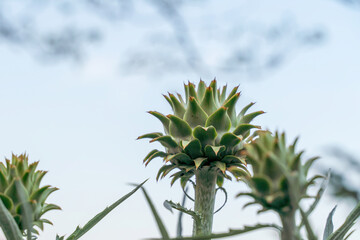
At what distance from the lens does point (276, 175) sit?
2.21 feet

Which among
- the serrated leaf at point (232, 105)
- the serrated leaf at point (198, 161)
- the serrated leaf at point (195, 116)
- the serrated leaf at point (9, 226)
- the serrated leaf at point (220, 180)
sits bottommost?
→ the serrated leaf at point (9, 226)

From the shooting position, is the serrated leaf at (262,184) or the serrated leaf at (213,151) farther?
the serrated leaf at (213,151)

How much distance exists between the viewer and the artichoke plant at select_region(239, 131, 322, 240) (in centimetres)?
67

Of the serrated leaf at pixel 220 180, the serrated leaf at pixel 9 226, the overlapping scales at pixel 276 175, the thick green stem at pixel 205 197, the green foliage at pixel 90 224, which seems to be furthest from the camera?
the serrated leaf at pixel 220 180

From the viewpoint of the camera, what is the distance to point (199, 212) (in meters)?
1.25

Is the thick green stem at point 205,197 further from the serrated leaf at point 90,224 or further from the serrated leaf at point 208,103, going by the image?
the serrated leaf at point 90,224

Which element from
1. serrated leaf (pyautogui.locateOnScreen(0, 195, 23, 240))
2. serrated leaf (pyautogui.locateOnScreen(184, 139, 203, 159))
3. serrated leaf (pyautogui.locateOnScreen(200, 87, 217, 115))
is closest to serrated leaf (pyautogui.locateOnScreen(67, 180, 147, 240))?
serrated leaf (pyautogui.locateOnScreen(0, 195, 23, 240))

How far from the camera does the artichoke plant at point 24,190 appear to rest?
0.96 metres

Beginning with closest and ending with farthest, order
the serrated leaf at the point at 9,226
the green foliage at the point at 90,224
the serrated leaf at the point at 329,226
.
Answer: the serrated leaf at the point at 9,226 < the green foliage at the point at 90,224 < the serrated leaf at the point at 329,226

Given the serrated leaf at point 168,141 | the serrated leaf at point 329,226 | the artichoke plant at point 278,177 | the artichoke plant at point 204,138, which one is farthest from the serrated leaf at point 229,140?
the artichoke plant at point 278,177

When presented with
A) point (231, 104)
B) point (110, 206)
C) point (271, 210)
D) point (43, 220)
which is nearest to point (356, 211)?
point (271, 210)

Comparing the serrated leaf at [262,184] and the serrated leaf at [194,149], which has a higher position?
the serrated leaf at [194,149]

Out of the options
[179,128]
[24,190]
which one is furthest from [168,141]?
[24,190]

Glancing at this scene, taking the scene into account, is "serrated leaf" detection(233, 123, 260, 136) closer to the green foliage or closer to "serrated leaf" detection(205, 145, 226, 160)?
"serrated leaf" detection(205, 145, 226, 160)
